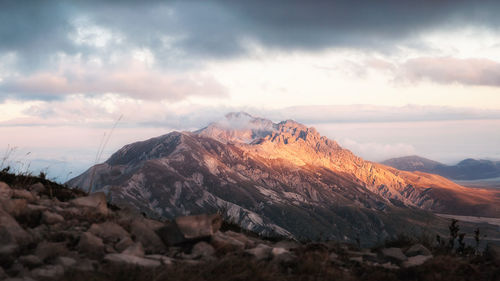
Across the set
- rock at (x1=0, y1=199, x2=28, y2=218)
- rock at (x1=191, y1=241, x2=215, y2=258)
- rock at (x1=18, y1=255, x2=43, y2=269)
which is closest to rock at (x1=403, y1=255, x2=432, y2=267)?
rock at (x1=191, y1=241, x2=215, y2=258)

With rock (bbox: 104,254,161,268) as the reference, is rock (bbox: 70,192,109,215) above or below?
above

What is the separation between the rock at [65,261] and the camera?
9805 mm

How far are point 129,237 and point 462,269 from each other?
1041 cm

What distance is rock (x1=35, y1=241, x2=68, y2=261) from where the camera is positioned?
10151mm

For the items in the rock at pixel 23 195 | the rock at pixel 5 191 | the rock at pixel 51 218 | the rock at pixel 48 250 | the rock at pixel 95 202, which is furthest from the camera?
the rock at pixel 95 202

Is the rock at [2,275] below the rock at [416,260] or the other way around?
below

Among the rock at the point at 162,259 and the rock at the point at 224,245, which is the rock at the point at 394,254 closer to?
the rock at the point at 224,245

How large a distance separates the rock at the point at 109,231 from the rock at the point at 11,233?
5.93ft

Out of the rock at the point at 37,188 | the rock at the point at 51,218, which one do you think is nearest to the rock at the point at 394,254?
the rock at the point at 51,218

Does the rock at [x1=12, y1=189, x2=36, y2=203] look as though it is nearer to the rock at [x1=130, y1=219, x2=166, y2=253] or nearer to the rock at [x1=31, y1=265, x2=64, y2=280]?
the rock at [x1=130, y1=219, x2=166, y2=253]

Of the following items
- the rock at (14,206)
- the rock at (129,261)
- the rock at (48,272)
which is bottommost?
the rock at (48,272)

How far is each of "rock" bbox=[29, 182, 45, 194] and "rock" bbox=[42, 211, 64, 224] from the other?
14.6ft

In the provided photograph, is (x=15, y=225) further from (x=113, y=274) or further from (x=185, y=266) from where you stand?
(x=185, y=266)

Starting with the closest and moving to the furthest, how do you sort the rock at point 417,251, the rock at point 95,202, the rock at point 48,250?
the rock at point 48,250, the rock at point 417,251, the rock at point 95,202
